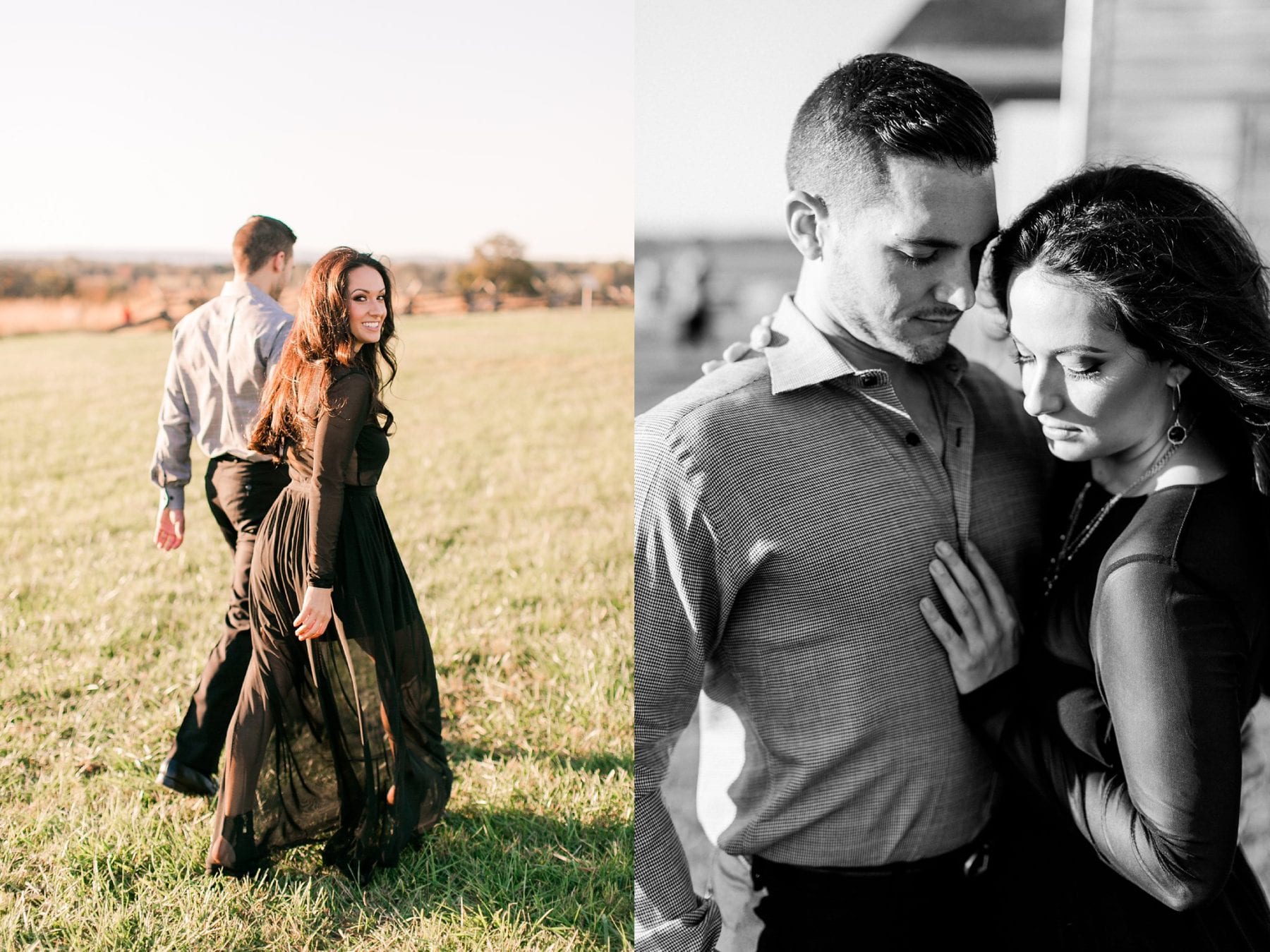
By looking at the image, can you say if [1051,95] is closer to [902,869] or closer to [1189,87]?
[1189,87]

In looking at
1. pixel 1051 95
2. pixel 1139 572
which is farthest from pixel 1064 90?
pixel 1139 572

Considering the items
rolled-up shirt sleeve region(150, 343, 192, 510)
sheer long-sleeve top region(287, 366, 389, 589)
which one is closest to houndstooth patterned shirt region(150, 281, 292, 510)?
rolled-up shirt sleeve region(150, 343, 192, 510)

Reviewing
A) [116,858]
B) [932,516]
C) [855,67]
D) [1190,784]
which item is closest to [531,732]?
[116,858]

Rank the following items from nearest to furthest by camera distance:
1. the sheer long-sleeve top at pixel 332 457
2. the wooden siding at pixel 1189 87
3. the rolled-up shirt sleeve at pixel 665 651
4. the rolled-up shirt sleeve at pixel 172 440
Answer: the rolled-up shirt sleeve at pixel 665 651
the sheer long-sleeve top at pixel 332 457
the rolled-up shirt sleeve at pixel 172 440
the wooden siding at pixel 1189 87

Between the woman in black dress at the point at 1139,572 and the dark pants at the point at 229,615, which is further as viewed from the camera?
the dark pants at the point at 229,615

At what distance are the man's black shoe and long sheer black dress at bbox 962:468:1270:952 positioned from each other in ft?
4.88

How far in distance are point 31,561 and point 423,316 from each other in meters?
1.19

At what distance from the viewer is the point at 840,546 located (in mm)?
1708

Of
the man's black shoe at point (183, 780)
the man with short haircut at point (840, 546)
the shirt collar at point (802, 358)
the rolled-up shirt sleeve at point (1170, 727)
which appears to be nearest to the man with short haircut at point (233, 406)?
the man's black shoe at point (183, 780)

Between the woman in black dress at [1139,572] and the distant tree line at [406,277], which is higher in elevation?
the distant tree line at [406,277]

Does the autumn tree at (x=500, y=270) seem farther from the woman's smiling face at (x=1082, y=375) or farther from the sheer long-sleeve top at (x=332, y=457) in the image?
the woman's smiling face at (x=1082, y=375)

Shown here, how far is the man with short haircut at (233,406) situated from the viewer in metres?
1.81

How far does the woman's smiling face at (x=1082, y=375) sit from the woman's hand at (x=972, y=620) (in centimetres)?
25

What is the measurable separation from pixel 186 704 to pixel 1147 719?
75.6 inches
